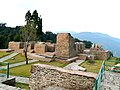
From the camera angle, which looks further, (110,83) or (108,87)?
(110,83)

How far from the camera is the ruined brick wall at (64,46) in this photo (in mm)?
26719

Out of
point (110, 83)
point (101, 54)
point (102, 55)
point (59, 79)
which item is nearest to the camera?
point (110, 83)

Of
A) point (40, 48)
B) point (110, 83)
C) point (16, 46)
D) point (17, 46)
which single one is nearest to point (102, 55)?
point (40, 48)

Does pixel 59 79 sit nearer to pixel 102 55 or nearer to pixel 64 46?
pixel 64 46

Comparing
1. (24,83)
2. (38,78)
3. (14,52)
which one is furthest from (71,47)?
(38,78)

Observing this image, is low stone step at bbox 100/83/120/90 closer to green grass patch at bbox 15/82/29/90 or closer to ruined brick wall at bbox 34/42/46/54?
green grass patch at bbox 15/82/29/90

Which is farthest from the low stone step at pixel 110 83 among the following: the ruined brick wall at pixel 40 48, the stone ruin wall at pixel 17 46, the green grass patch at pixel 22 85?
the stone ruin wall at pixel 17 46

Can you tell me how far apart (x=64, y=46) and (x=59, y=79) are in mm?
16969

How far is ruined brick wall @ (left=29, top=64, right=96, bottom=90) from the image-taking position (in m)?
9.46

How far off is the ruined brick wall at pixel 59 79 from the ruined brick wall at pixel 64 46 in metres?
15.8

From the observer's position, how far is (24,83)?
47.7ft

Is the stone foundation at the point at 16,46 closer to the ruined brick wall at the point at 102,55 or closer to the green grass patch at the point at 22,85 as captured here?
the ruined brick wall at the point at 102,55

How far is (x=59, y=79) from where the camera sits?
1012 cm

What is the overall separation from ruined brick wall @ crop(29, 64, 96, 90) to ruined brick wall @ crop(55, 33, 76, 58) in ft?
51.8
